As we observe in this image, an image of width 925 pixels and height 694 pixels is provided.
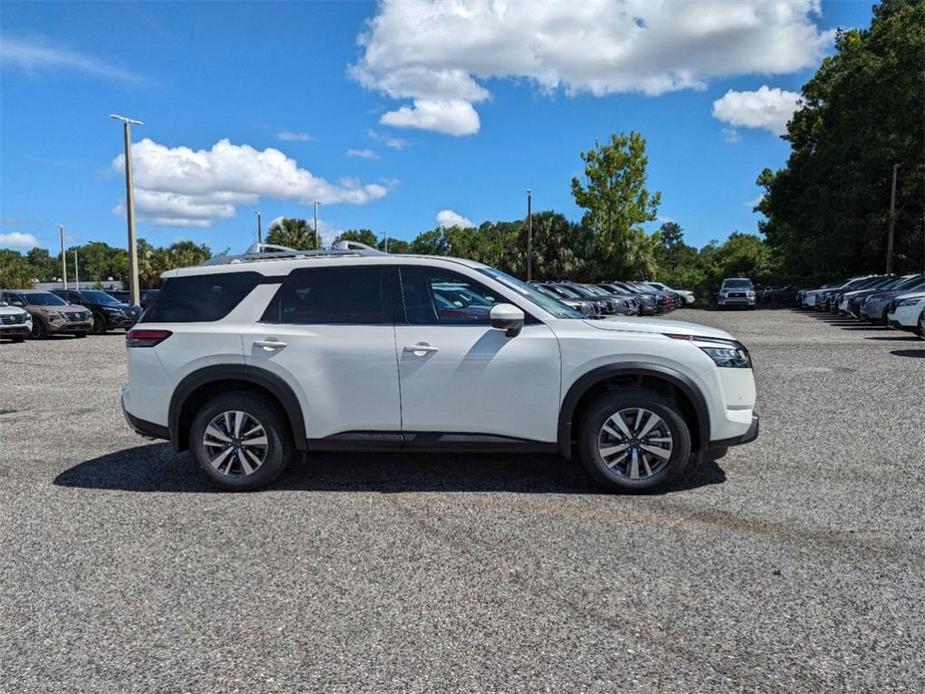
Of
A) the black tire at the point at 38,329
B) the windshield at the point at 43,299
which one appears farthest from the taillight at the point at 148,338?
the windshield at the point at 43,299

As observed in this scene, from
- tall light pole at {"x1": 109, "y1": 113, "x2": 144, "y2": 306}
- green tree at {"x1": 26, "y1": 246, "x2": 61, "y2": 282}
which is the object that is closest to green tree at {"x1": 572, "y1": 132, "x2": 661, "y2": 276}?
tall light pole at {"x1": 109, "y1": 113, "x2": 144, "y2": 306}

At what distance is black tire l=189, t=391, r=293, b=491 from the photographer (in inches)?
218

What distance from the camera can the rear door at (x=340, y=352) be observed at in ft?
17.7

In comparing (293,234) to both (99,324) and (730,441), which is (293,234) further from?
(730,441)

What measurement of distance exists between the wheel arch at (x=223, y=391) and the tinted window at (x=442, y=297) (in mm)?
1078

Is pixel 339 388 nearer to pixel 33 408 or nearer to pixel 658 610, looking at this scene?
pixel 658 610

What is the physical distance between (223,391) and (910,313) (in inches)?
642

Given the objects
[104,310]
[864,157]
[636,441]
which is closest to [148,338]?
→ [636,441]

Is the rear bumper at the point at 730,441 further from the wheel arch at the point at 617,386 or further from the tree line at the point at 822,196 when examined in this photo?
the tree line at the point at 822,196

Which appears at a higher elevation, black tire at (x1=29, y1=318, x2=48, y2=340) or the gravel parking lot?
black tire at (x1=29, y1=318, x2=48, y2=340)

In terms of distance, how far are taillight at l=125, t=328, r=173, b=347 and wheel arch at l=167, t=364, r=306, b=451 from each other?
0.37 metres

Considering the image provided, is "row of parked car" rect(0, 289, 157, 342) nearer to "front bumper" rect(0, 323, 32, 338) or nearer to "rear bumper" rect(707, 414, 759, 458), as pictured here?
"front bumper" rect(0, 323, 32, 338)

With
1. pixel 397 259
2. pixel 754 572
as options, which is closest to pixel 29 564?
pixel 397 259

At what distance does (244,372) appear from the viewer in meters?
5.51
